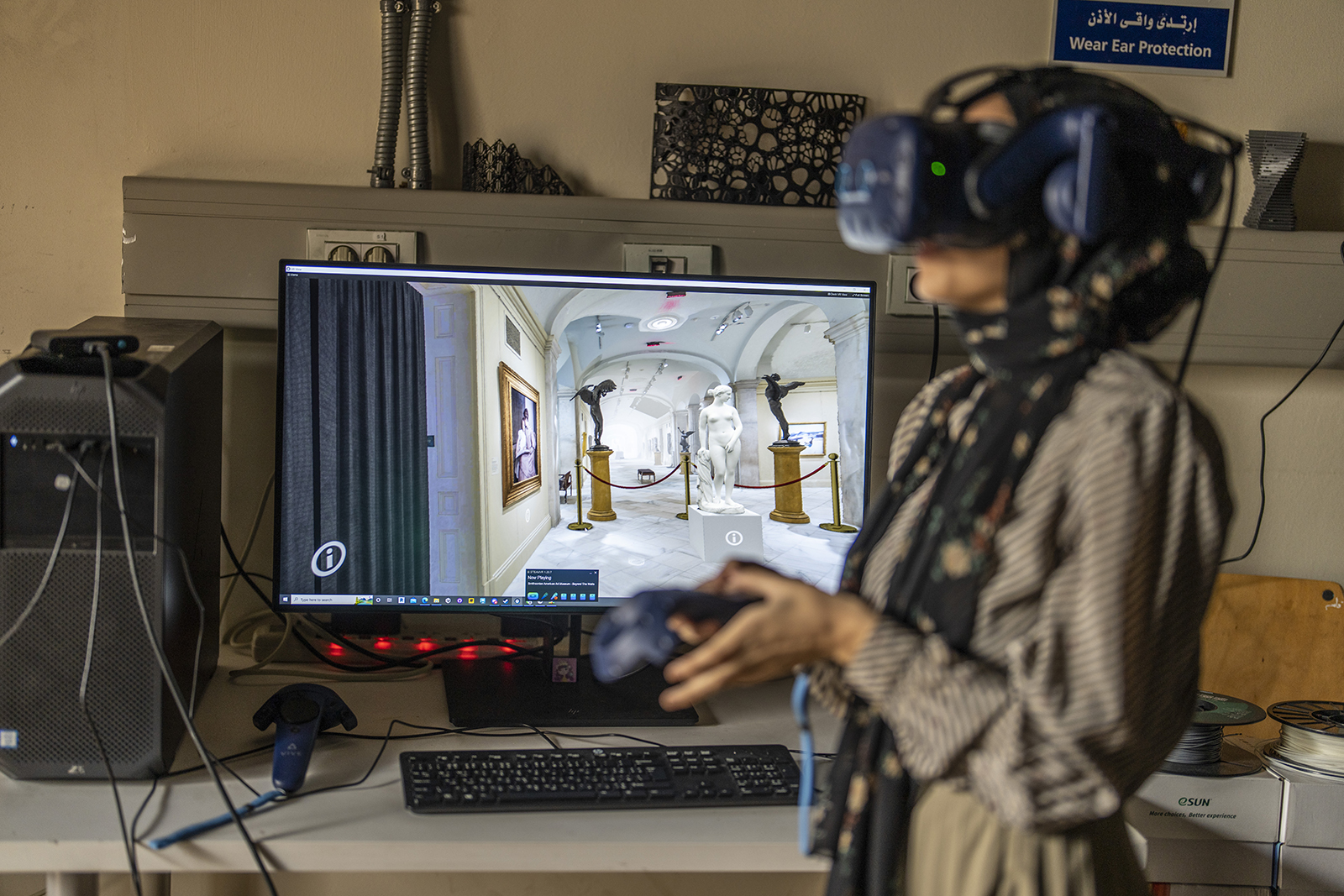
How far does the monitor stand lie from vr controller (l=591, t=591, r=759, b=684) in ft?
1.96

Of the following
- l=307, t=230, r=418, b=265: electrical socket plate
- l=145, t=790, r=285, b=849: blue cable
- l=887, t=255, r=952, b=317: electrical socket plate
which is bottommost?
l=145, t=790, r=285, b=849: blue cable

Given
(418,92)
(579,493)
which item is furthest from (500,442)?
(418,92)

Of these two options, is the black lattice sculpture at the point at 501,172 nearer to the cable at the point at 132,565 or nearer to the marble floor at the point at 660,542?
the marble floor at the point at 660,542

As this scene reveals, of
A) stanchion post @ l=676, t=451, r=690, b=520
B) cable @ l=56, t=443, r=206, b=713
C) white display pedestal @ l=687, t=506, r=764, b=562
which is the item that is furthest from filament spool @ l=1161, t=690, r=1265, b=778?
cable @ l=56, t=443, r=206, b=713

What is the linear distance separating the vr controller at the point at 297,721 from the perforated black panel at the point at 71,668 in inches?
4.9

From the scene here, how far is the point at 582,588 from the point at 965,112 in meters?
0.79

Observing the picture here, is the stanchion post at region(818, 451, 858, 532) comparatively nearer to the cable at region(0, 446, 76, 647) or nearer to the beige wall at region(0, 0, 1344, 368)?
the beige wall at region(0, 0, 1344, 368)

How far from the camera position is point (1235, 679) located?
1.48m

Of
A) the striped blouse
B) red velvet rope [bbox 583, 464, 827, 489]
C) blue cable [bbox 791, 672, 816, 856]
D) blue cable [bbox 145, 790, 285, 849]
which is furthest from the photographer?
red velvet rope [bbox 583, 464, 827, 489]

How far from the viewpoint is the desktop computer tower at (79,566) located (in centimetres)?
93

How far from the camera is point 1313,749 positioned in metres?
1.22

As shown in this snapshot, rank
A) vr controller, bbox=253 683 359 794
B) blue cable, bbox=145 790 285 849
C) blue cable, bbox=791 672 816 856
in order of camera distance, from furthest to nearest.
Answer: vr controller, bbox=253 683 359 794, blue cable, bbox=145 790 285 849, blue cable, bbox=791 672 816 856

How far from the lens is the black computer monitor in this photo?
1180 millimetres

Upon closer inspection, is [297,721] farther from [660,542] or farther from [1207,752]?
[1207,752]
